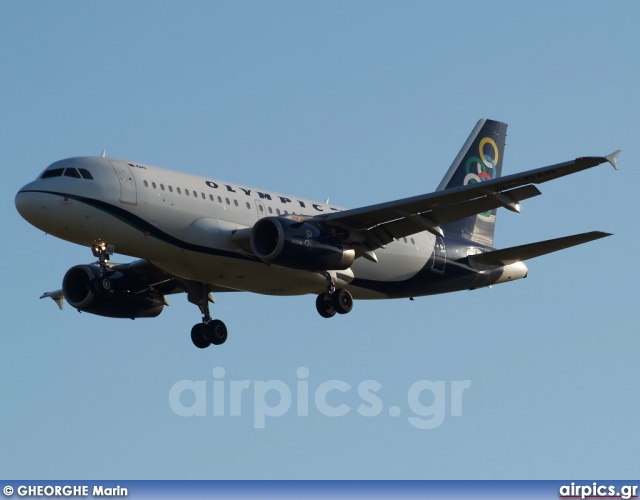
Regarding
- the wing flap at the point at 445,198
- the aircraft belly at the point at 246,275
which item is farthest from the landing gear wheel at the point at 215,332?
the wing flap at the point at 445,198

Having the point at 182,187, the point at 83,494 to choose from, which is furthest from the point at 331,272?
the point at 83,494

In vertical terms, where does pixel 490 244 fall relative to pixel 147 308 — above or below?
above

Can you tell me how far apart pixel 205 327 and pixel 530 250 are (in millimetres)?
11790

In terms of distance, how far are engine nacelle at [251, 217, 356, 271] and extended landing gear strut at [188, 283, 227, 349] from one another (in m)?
6.00

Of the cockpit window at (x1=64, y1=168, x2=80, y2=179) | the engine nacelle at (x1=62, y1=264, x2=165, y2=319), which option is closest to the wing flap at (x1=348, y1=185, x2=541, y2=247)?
the engine nacelle at (x1=62, y1=264, x2=165, y2=319)

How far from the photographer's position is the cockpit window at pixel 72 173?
47312 millimetres

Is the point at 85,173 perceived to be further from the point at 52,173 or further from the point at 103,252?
the point at 103,252

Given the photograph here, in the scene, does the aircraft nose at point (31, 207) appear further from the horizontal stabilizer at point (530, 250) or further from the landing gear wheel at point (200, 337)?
the horizontal stabilizer at point (530, 250)

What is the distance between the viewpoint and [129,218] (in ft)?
155

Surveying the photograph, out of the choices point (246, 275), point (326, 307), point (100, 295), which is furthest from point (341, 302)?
point (100, 295)

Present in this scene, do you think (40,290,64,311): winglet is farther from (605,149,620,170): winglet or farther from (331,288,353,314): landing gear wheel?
(605,149,620,170): winglet

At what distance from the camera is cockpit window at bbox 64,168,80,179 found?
4731cm

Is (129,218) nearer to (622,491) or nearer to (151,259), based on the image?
(151,259)

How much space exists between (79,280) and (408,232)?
11.8 meters
